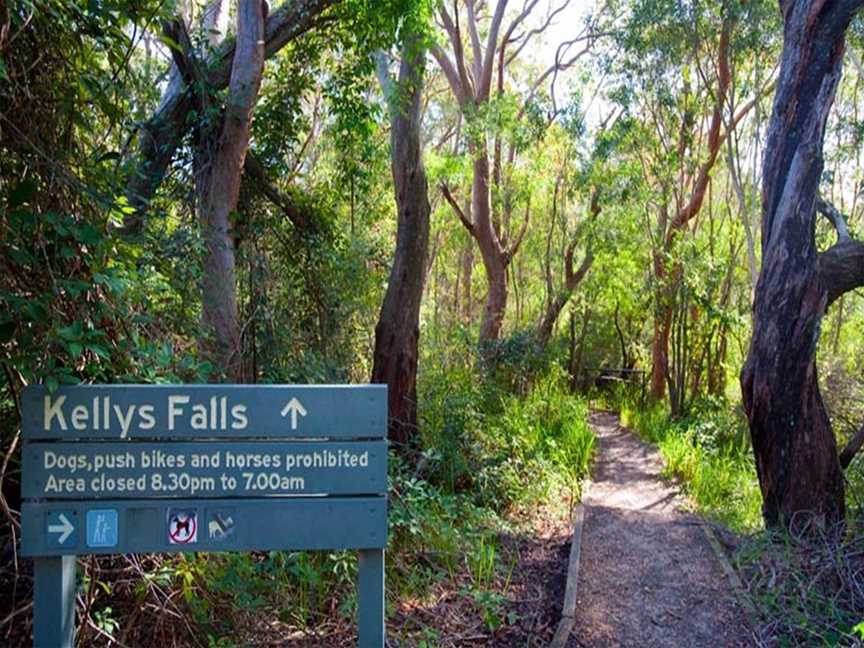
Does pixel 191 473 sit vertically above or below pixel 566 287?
below

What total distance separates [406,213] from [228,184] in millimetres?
2462

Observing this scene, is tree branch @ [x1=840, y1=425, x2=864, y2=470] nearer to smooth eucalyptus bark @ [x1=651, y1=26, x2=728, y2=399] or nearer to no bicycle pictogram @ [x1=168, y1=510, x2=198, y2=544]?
no bicycle pictogram @ [x1=168, y1=510, x2=198, y2=544]

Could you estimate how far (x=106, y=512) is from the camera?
8.91ft

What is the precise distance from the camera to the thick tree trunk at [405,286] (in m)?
8.43

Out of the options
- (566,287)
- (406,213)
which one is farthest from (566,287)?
(406,213)

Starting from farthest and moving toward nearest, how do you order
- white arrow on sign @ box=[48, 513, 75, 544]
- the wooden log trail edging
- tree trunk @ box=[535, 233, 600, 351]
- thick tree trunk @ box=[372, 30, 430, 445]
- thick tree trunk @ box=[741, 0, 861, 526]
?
tree trunk @ box=[535, 233, 600, 351], thick tree trunk @ box=[372, 30, 430, 445], thick tree trunk @ box=[741, 0, 861, 526], the wooden log trail edging, white arrow on sign @ box=[48, 513, 75, 544]

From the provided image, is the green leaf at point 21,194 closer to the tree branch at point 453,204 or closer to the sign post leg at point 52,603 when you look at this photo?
the sign post leg at point 52,603

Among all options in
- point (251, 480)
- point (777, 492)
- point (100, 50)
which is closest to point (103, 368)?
point (251, 480)

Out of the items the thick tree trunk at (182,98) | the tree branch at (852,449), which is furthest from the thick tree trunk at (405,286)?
the tree branch at (852,449)

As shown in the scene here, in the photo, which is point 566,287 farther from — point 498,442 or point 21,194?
point 21,194

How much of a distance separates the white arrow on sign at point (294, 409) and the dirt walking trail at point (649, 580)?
309 centimetres

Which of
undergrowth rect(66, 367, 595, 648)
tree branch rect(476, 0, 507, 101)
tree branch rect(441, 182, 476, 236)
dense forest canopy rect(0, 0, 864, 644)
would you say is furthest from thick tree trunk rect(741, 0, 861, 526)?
tree branch rect(476, 0, 507, 101)

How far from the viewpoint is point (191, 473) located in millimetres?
2756

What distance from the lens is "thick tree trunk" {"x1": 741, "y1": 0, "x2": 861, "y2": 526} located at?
248 inches
